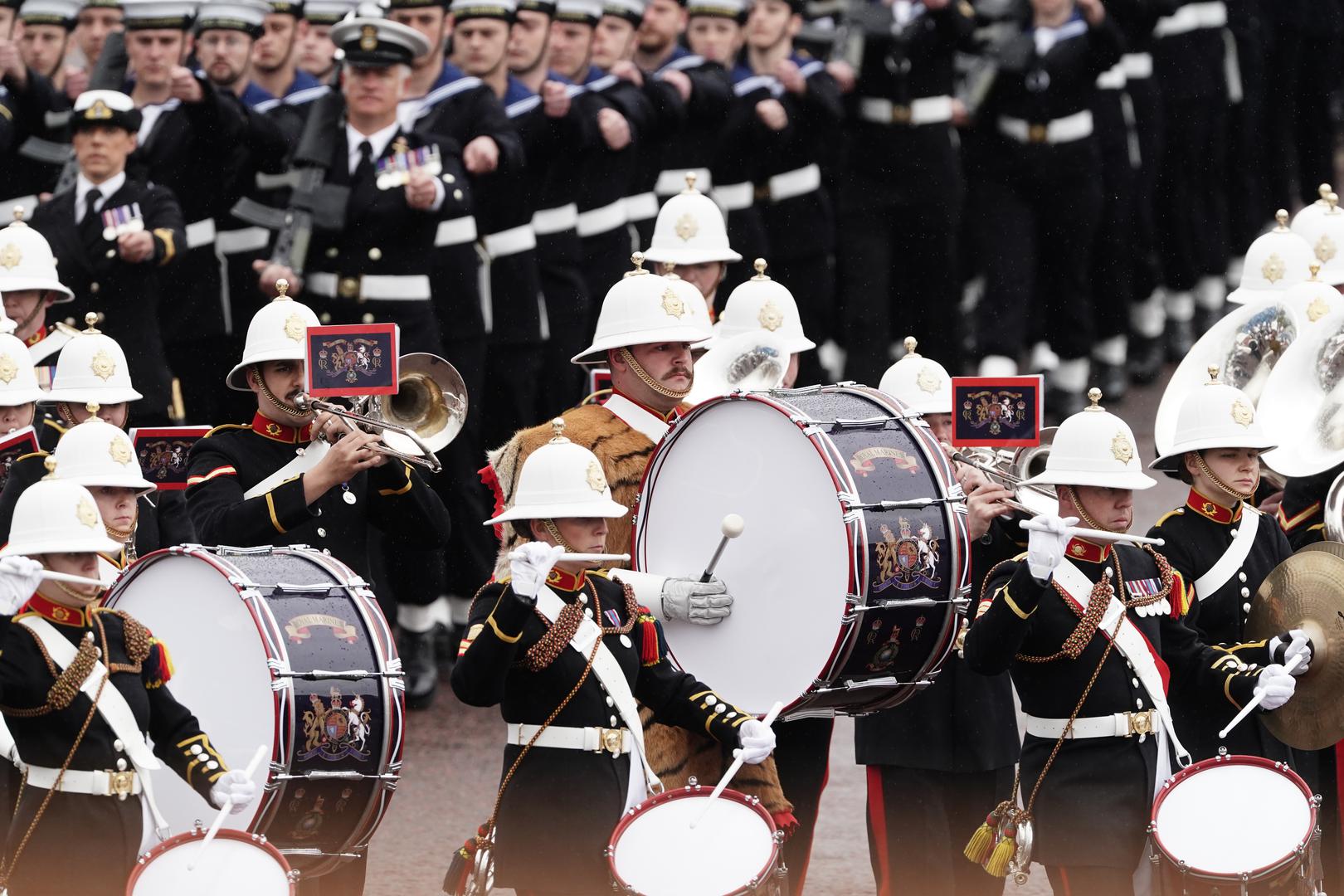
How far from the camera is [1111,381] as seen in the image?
53.5 feet

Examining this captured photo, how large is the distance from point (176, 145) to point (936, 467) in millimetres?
5712

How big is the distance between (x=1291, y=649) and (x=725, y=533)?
1.75 metres

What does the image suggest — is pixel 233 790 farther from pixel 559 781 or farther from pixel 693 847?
pixel 693 847

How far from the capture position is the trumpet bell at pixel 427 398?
9.95 m

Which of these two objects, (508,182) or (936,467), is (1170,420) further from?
(508,182)

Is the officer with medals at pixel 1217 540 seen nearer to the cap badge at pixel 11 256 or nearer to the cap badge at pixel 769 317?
the cap badge at pixel 769 317

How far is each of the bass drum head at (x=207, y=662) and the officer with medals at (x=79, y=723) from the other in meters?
0.31

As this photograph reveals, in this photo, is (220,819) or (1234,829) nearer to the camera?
(220,819)

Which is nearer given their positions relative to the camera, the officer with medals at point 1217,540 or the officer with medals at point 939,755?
the officer with medals at point 1217,540

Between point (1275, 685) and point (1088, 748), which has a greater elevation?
point (1275, 685)

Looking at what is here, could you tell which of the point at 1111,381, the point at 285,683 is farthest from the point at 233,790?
the point at 1111,381

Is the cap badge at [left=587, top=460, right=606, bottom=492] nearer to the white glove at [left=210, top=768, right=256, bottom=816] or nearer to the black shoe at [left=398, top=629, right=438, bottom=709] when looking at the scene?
the white glove at [left=210, top=768, right=256, bottom=816]

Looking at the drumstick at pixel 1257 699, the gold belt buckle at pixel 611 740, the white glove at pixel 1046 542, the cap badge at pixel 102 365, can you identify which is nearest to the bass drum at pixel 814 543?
the white glove at pixel 1046 542

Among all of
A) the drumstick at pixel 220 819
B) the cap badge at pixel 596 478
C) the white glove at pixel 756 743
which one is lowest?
the white glove at pixel 756 743
